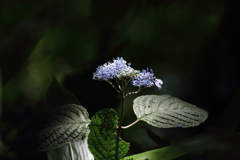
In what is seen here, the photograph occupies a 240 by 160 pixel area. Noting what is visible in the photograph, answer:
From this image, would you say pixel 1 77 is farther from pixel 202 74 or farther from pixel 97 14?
pixel 202 74

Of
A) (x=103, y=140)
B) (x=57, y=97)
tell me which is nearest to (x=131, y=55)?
(x=57, y=97)

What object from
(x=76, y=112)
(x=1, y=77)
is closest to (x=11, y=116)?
(x=1, y=77)

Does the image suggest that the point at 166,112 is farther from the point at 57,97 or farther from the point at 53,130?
the point at 57,97

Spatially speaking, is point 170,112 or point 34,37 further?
point 34,37

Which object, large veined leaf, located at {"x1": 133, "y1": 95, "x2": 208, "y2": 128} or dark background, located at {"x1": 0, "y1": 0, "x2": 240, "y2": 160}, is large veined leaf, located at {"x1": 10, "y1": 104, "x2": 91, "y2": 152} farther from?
dark background, located at {"x1": 0, "y1": 0, "x2": 240, "y2": 160}

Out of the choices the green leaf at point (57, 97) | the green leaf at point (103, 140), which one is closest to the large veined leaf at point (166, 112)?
the green leaf at point (103, 140)

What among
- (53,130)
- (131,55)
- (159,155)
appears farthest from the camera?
(131,55)
